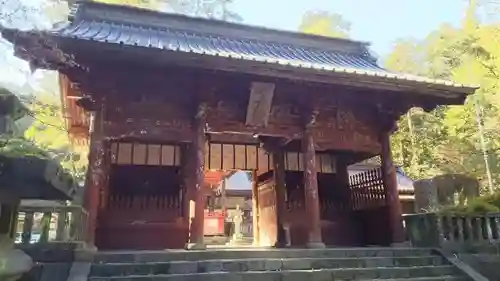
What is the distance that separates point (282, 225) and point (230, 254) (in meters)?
3.57

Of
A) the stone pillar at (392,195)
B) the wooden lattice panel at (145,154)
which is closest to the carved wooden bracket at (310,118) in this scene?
the stone pillar at (392,195)

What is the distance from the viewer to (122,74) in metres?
7.77

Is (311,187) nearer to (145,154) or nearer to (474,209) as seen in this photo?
(474,209)

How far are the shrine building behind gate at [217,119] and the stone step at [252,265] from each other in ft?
4.09

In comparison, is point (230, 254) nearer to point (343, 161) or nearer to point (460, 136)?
point (343, 161)

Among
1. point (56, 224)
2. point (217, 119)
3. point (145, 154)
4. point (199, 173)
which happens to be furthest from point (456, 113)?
point (56, 224)

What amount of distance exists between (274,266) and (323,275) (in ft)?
2.50

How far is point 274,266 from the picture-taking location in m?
6.39

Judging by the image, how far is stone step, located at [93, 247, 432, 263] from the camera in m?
6.21

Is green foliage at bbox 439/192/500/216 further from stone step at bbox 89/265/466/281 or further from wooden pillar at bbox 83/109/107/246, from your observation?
wooden pillar at bbox 83/109/107/246

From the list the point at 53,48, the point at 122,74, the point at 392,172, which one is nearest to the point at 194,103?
the point at 122,74

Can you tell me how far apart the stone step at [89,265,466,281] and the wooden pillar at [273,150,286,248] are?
12.1 ft

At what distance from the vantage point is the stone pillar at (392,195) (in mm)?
8930

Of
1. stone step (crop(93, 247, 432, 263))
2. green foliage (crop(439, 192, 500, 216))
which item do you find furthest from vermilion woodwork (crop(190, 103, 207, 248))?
green foliage (crop(439, 192, 500, 216))
